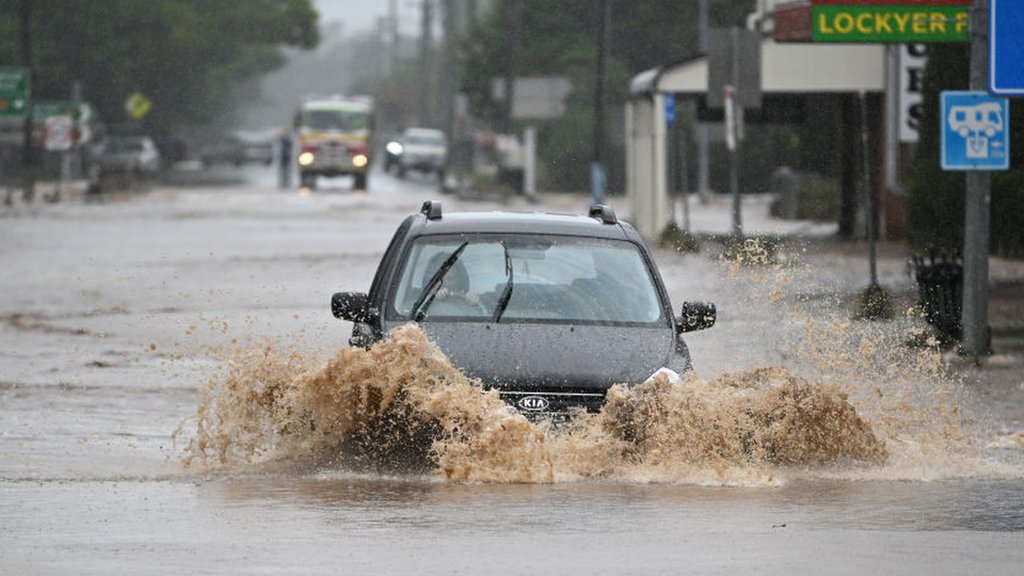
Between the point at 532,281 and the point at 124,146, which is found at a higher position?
the point at 532,281

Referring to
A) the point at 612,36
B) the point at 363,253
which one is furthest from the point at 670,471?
the point at 612,36

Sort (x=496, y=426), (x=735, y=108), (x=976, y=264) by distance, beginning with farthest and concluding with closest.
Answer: (x=735, y=108) → (x=976, y=264) → (x=496, y=426)

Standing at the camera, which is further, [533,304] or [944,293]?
[944,293]

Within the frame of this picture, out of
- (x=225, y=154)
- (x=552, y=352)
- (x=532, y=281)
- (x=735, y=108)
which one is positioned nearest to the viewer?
(x=552, y=352)

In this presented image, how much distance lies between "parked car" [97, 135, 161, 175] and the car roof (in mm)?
60788

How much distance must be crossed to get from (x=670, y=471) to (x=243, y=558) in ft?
9.86

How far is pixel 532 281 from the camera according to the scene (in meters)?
11.7

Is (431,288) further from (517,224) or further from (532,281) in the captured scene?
(517,224)

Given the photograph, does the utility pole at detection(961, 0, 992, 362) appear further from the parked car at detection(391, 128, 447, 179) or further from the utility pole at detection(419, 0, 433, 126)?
the utility pole at detection(419, 0, 433, 126)

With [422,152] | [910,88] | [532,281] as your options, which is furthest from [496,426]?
[422,152]

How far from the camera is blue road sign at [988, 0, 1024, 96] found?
16.1 meters

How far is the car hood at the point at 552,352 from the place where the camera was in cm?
1049

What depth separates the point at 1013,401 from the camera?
15555 mm

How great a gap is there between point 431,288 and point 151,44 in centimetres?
7410
